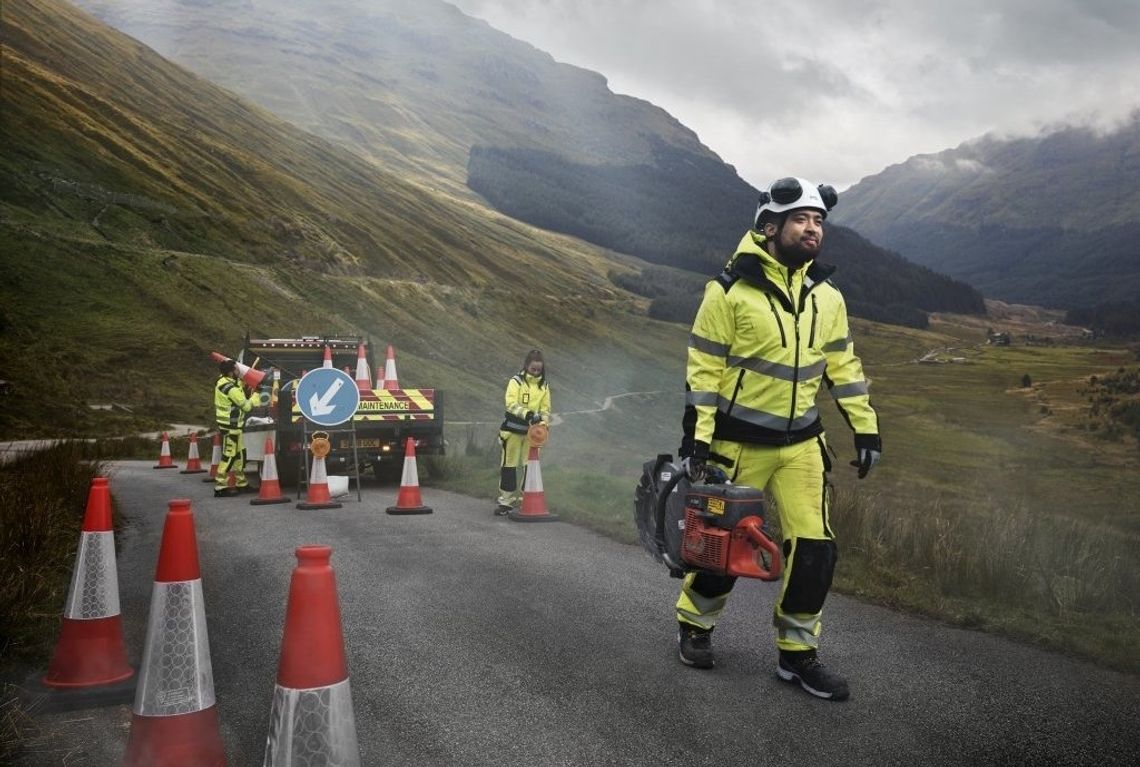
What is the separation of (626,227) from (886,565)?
19248 cm

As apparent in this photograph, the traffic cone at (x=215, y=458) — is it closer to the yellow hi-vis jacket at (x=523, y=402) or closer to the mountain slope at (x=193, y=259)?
the yellow hi-vis jacket at (x=523, y=402)

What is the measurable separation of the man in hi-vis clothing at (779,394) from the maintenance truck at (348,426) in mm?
10088

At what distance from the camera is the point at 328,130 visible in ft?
634

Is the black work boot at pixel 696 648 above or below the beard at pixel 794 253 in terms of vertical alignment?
below

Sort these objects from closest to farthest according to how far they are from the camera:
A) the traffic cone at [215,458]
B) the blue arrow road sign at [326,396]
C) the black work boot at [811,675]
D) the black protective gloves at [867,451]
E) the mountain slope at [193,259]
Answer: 1. the black work boot at [811,675]
2. the black protective gloves at [867,451]
3. the blue arrow road sign at [326,396]
4. the traffic cone at [215,458]
5. the mountain slope at [193,259]

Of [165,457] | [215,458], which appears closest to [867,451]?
[215,458]

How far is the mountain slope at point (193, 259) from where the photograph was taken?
4741 centimetres

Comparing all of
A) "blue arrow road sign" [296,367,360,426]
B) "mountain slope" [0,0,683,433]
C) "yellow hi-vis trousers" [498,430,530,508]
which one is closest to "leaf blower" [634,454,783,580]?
"yellow hi-vis trousers" [498,430,530,508]

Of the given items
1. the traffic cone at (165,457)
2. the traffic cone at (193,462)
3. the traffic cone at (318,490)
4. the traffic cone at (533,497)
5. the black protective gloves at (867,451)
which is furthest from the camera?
the traffic cone at (165,457)

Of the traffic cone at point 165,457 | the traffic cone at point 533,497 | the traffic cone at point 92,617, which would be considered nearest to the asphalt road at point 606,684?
the traffic cone at point 92,617

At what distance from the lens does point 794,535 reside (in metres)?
5.03

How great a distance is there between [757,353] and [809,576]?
3.70ft

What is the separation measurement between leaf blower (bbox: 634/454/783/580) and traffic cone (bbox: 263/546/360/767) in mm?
2054

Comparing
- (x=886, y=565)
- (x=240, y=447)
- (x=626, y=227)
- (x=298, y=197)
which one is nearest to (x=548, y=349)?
(x=298, y=197)
